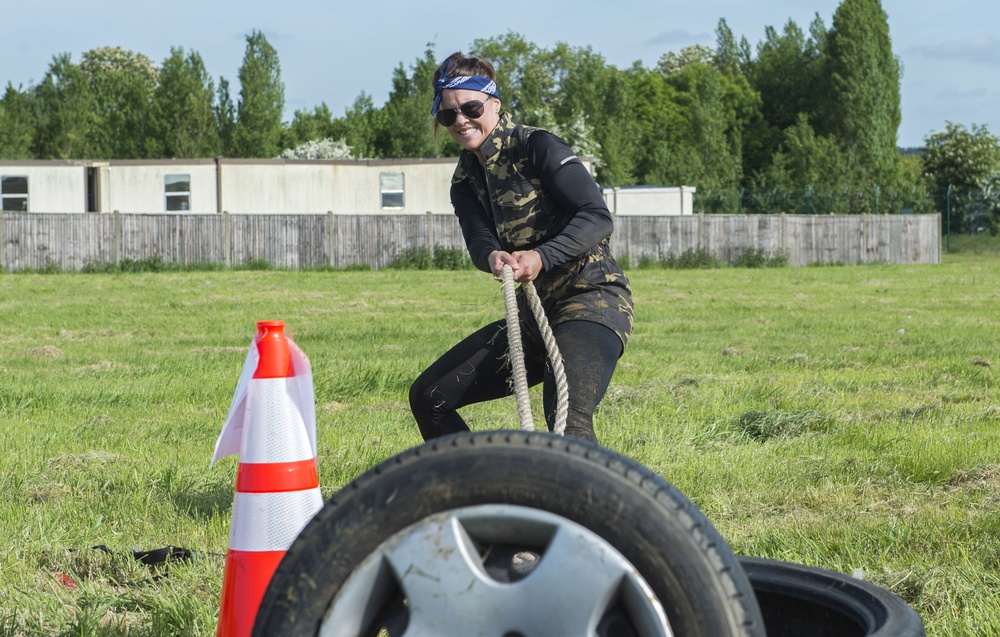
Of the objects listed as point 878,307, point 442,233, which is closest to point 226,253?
point 442,233

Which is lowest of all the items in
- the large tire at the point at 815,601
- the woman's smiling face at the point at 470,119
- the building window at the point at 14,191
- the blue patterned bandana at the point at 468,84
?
the large tire at the point at 815,601

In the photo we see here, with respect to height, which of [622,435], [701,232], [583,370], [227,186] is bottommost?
[622,435]

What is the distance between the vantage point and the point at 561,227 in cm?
432

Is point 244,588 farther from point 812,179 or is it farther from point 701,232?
point 812,179

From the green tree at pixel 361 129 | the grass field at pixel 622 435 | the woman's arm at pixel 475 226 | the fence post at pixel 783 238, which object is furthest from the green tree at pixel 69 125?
the woman's arm at pixel 475 226

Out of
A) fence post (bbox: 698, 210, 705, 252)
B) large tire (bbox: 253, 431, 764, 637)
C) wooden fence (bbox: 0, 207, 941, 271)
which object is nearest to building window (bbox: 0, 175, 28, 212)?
wooden fence (bbox: 0, 207, 941, 271)

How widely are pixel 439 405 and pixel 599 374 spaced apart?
72 centimetres

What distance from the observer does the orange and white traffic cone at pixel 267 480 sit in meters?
2.86

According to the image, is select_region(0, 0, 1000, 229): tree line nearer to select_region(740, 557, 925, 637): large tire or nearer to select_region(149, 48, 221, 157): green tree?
select_region(149, 48, 221, 157): green tree

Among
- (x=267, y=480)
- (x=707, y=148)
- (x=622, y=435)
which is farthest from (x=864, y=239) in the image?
(x=267, y=480)

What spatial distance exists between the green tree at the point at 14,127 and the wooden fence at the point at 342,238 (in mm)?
28278

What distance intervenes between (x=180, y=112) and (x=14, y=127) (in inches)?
343

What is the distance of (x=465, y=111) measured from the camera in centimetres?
424

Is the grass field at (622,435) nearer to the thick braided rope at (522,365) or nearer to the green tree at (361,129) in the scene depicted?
the thick braided rope at (522,365)
